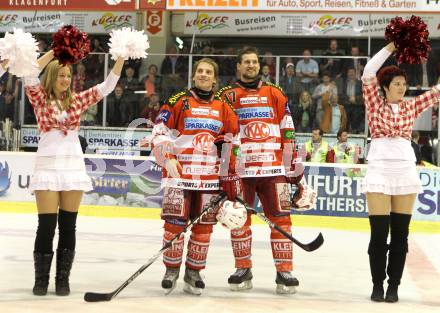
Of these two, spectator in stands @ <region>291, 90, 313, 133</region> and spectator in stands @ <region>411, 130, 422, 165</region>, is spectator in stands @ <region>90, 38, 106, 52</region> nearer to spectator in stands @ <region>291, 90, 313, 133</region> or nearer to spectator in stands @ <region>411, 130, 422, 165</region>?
spectator in stands @ <region>291, 90, 313, 133</region>

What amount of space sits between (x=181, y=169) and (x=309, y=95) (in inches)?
273

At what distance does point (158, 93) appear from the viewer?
12.4 metres

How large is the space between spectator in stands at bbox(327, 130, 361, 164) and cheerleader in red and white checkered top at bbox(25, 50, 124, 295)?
5756mm

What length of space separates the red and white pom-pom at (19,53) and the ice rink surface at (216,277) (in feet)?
4.25

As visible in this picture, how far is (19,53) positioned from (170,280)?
1599mm

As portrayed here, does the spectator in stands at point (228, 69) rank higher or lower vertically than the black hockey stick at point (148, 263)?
higher

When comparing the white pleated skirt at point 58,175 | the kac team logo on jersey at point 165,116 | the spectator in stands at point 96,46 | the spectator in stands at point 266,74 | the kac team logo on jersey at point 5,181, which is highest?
the spectator in stands at point 96,46

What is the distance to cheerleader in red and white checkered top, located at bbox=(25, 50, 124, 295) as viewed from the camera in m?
4.98

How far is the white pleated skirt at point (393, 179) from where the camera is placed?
509 centimetres

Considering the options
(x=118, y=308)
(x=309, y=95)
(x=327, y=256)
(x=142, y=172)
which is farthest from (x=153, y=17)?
(x=118, y=308)

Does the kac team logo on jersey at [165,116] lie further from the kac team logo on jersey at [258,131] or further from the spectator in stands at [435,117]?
the spectator in stands at [435,117]

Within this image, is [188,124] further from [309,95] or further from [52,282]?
[309,95]

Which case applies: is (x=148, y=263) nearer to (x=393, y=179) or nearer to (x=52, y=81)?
(x=52, y=81)

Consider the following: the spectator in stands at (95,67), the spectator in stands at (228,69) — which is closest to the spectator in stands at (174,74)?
the spectator in stands at (228,69)
